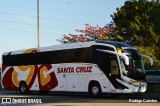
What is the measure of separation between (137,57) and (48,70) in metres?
7.34

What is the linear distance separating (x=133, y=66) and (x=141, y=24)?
25.2 metres

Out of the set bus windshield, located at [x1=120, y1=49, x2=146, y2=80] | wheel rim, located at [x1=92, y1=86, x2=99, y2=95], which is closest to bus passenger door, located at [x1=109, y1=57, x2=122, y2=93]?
bus windshield, located at [x1=120, y1=49, x2=146, y2=80]

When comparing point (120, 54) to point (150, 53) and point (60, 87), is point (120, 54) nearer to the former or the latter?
point (60, 87)

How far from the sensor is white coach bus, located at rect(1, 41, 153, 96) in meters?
22.7

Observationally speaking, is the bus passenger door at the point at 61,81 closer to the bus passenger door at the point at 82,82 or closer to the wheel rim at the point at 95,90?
the bus passenger door at the point at 82,82

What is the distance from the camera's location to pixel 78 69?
2528 centimetres

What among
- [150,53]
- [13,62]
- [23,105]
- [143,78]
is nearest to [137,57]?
[143,78]

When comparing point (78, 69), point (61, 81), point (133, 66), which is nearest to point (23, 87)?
point (61, 81)

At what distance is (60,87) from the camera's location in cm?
2702

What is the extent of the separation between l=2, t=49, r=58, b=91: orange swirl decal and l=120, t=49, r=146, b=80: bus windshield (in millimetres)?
6467

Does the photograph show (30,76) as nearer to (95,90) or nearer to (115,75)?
(95,90)

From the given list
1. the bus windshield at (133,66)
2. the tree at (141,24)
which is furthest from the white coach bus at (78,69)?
the tree at (141,24)

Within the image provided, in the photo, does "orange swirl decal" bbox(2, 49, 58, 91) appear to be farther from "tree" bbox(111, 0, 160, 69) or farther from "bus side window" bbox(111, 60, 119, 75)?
"tree" bbox(111, 0, 160, 69)

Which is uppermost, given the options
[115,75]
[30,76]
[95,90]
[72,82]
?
[115,75]
